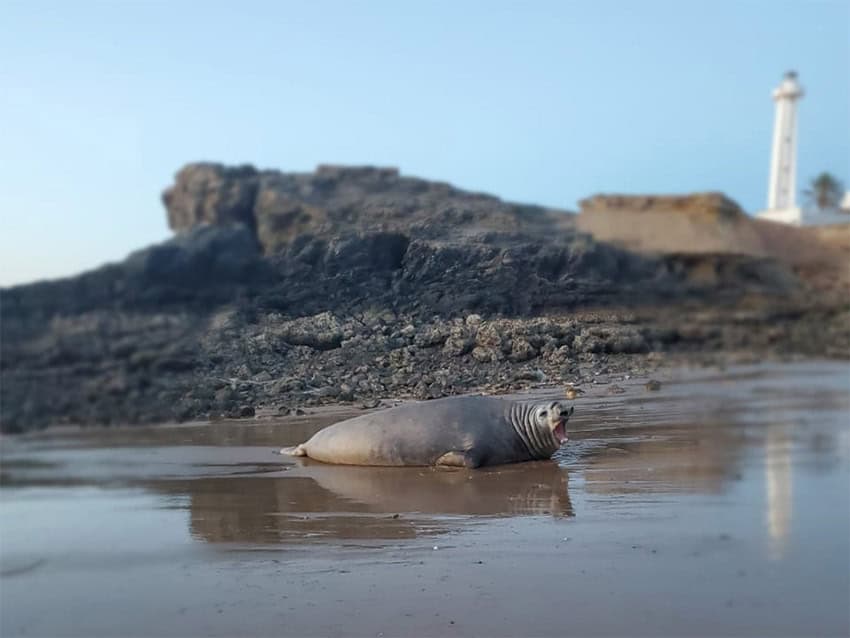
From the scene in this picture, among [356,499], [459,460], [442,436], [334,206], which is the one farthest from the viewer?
[442,436]

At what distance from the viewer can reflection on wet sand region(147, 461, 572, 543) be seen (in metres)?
4.35

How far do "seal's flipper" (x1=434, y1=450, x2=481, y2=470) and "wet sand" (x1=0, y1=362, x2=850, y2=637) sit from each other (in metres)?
0.08

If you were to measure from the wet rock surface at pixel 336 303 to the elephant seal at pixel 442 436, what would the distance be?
0.92 feet

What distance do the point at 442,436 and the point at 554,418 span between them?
2.79ft

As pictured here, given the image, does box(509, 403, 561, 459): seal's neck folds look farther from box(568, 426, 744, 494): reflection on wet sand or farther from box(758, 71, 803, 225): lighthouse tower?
box(758, 71, 803, 225): lighthouse tower

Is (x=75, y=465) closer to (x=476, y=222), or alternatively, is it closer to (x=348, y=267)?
(x=348, y=267)

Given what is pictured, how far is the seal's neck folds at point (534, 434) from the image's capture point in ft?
19.9

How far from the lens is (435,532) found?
418 centimetres

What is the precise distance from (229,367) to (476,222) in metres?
1.99

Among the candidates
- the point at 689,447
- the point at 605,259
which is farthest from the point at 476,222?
the point at 689,447

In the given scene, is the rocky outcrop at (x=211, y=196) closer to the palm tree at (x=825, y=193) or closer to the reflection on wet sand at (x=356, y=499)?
the reflection on wet sand at (x=356, y=499)

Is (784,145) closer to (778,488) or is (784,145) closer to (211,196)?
(778,488)

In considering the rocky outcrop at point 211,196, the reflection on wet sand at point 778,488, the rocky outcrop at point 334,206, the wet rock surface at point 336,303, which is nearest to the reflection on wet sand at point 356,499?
the wet rock surface at point 336,303

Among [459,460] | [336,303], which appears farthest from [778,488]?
[336,303]
